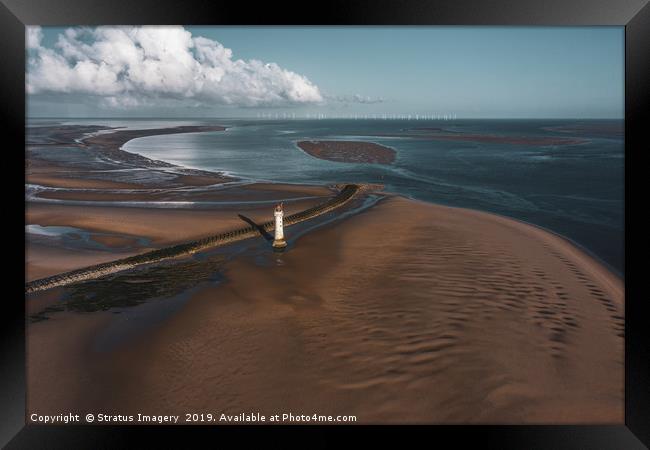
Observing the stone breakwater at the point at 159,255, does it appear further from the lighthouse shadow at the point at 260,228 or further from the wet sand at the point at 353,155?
the wet sand at the point at 353,155

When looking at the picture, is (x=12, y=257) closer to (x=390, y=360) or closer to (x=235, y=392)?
(x=235, y=392)

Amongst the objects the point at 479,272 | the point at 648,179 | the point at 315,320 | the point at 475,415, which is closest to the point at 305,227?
the point at 479,272

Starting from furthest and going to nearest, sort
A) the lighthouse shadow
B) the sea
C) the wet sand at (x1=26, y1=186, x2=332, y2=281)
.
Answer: the sea
the lighthouse shadow
the wet sand at (x1=26, y1=186, x2=332, y2=281)

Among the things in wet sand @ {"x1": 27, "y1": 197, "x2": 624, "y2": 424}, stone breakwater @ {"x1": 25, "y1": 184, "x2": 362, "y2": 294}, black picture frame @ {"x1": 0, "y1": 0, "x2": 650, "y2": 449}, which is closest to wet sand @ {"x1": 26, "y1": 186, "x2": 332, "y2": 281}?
stone breakwater @ {"x1": 25, "y1": 184, "x2": 362, "y2": 294}

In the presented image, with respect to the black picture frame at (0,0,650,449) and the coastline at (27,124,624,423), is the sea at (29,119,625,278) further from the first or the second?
the black picture frame at (0,0,650,449)

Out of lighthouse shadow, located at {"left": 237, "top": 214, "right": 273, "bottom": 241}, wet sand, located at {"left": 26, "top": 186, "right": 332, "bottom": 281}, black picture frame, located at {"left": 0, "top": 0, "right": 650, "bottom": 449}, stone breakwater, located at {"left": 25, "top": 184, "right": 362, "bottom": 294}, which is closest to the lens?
black picture frame, located at {"left": 0, "top": 0, "right": 650, "bottom": 449}
